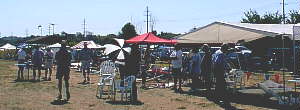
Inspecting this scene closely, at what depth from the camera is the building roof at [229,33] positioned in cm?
1549

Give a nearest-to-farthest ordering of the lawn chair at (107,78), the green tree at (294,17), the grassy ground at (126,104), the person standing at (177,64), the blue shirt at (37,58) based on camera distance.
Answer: the grassy ground at (126,104), the lawn chair at (107,78), the person standing at (177,64), the blue shirt at (37,58), the green tree at (294,17)

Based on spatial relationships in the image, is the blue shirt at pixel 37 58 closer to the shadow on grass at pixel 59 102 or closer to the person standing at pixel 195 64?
the shadow on grass at pixel 59 102

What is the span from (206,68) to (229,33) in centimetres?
224

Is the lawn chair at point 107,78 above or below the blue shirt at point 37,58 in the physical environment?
below

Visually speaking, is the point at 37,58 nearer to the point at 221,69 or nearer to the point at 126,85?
the point at 126,85

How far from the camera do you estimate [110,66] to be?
16.1 m

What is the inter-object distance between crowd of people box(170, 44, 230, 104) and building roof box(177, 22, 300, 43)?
31.0 inches

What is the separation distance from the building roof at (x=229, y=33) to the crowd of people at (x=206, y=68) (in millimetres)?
787

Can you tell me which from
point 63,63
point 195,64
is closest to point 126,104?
point 63,63

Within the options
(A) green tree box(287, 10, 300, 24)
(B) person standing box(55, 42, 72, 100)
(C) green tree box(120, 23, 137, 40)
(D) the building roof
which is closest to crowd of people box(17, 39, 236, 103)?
(B) person standing box(55, 42, 72, 100)

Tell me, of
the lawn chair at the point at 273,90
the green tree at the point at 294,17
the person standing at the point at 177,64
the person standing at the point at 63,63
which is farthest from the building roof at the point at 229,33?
the green tree at the point at 294,17

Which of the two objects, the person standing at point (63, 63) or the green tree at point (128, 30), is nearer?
the person standing at point (63, 63)

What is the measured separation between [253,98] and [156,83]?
5.95 meters

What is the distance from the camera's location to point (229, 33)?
55.4 feet
